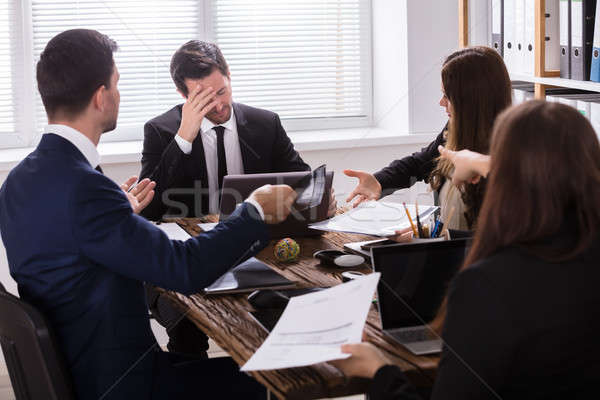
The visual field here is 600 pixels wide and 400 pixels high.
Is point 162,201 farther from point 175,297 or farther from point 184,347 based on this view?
point 175,297

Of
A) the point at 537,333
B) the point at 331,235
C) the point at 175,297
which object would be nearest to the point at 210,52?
the point at 331,235

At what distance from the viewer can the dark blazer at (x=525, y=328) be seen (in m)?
1.01

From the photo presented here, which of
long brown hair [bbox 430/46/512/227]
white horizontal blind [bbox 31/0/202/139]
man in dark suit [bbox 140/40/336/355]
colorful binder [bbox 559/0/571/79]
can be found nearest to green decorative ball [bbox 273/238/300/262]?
long brown hair [bbox 430/46/512/227]

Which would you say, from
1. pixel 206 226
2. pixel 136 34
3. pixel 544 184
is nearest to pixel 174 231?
pixel 206 226

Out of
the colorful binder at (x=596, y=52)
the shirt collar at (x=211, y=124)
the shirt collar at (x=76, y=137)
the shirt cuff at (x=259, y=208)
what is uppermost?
the colorful binder at (x=596, y=52)

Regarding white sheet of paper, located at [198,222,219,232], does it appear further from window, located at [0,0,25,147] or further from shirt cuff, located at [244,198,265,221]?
window, located at [0,0,25,147]

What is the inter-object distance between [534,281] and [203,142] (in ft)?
6.20

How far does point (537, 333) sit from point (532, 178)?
209 millimetres

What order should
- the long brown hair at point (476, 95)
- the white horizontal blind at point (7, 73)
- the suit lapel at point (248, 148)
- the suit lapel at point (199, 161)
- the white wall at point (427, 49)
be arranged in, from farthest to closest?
the white wall at point (427, 49) < the white horizontal blind at point (7, 73) < the suit lapel at point (248, 148) < the suit lapel at point (199, 161) < the long brown hair at point (476, 95)

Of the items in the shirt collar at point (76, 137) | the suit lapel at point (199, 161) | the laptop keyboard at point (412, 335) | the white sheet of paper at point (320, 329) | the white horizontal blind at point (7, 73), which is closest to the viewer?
the white sheet of paper at point (320, 329)

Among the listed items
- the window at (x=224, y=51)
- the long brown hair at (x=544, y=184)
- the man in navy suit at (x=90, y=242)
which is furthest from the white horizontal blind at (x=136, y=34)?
the long brown hair at (x=544, y=184)

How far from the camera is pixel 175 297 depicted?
67.7 inches

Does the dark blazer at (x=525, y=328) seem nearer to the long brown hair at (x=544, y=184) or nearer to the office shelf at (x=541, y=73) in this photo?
the long brown hair at (x=544, y=184)

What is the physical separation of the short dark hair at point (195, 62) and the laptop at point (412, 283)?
1.46 metres
